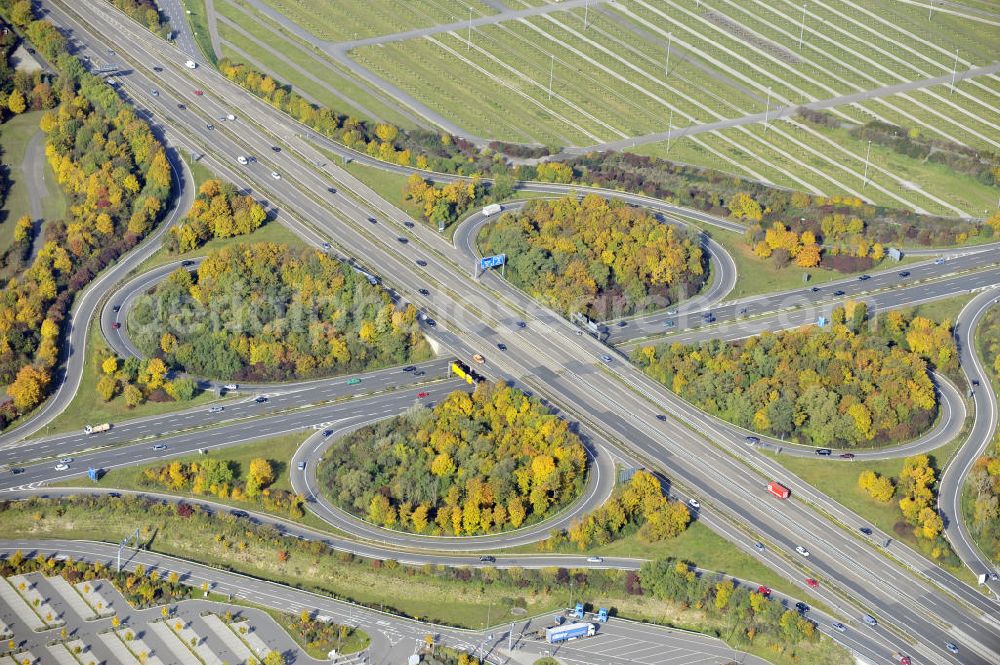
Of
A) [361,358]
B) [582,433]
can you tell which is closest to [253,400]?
[361,358]

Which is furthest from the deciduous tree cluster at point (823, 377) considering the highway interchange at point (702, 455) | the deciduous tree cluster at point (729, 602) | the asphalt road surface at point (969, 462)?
the deciduous tree cluster at point (729, 602)

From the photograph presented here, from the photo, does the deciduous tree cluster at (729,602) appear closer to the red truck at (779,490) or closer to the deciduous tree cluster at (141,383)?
the red truck at (779,490)

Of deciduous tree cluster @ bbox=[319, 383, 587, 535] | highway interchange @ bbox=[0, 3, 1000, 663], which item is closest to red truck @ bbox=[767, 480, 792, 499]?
highway interchange @ bbox=[0, 3, 1000, 663]

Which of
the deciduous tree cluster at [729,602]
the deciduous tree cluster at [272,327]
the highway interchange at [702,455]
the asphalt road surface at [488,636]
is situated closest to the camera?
the asphalt road surface at [488,636]

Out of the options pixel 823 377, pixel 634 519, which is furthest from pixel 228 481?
pixel 823 377

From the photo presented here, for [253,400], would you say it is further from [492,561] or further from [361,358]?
[492,561]

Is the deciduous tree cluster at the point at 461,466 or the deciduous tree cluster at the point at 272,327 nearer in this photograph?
the deciduous tree cluster at the point at 461,466

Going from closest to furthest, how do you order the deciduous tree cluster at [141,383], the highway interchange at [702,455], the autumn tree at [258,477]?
the highway interchange at [702,455] → the autumn tree at [258,477] → the deciduous tree cluster at [141,383]
